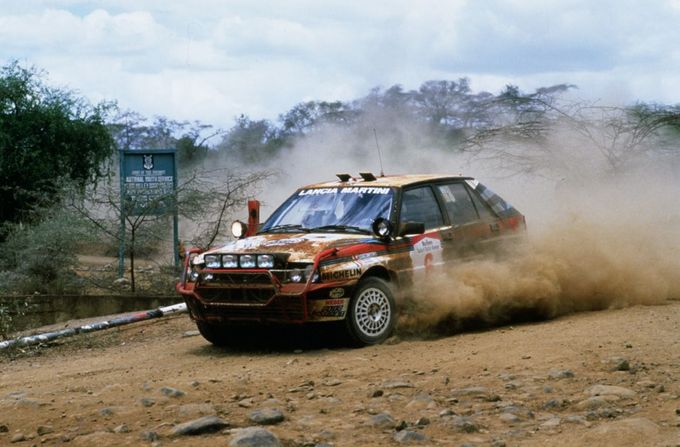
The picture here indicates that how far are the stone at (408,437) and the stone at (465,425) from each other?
10.5 inches

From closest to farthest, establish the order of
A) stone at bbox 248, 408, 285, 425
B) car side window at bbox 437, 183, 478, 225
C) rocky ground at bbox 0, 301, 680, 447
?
1. rocky ground at bbox 0, 301, 680, 447
2. stone at bbox 248, 408, 285, 425
3. car side window at bbox 437, 183, 478, 225

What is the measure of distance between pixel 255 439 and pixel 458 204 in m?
5.79

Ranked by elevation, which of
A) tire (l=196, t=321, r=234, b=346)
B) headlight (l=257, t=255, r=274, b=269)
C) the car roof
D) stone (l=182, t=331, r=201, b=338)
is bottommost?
stone (l=182, t=331, r=201, b=338)

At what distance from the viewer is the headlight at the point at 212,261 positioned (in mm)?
10430

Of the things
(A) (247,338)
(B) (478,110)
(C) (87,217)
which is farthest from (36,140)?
(A) (247,338)

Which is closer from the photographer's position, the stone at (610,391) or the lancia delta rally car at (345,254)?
the stone at (610,391)

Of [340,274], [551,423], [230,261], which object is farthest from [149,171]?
[551,423]

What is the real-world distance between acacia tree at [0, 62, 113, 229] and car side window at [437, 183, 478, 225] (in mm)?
15087

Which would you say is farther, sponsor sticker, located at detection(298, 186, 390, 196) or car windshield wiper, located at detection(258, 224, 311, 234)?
sponsor sticker, located at detection(298, 186, 390, 196)

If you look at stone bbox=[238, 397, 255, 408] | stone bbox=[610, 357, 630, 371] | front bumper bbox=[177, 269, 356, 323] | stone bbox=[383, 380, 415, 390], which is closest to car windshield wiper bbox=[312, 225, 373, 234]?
front bumper bbox=[177, 269, 356, 323]

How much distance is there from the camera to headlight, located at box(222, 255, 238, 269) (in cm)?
1030

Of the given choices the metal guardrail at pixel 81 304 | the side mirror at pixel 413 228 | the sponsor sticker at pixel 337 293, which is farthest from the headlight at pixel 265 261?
the metal guardrail at pixel 81 304

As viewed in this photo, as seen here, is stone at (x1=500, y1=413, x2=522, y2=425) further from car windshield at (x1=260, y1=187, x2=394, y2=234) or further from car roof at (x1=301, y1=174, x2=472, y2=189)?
car roof at (x1=301, y1=174, x2=472, y2=189)

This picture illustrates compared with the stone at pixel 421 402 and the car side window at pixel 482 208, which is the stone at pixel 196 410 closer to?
the stone at pixel 421 402
